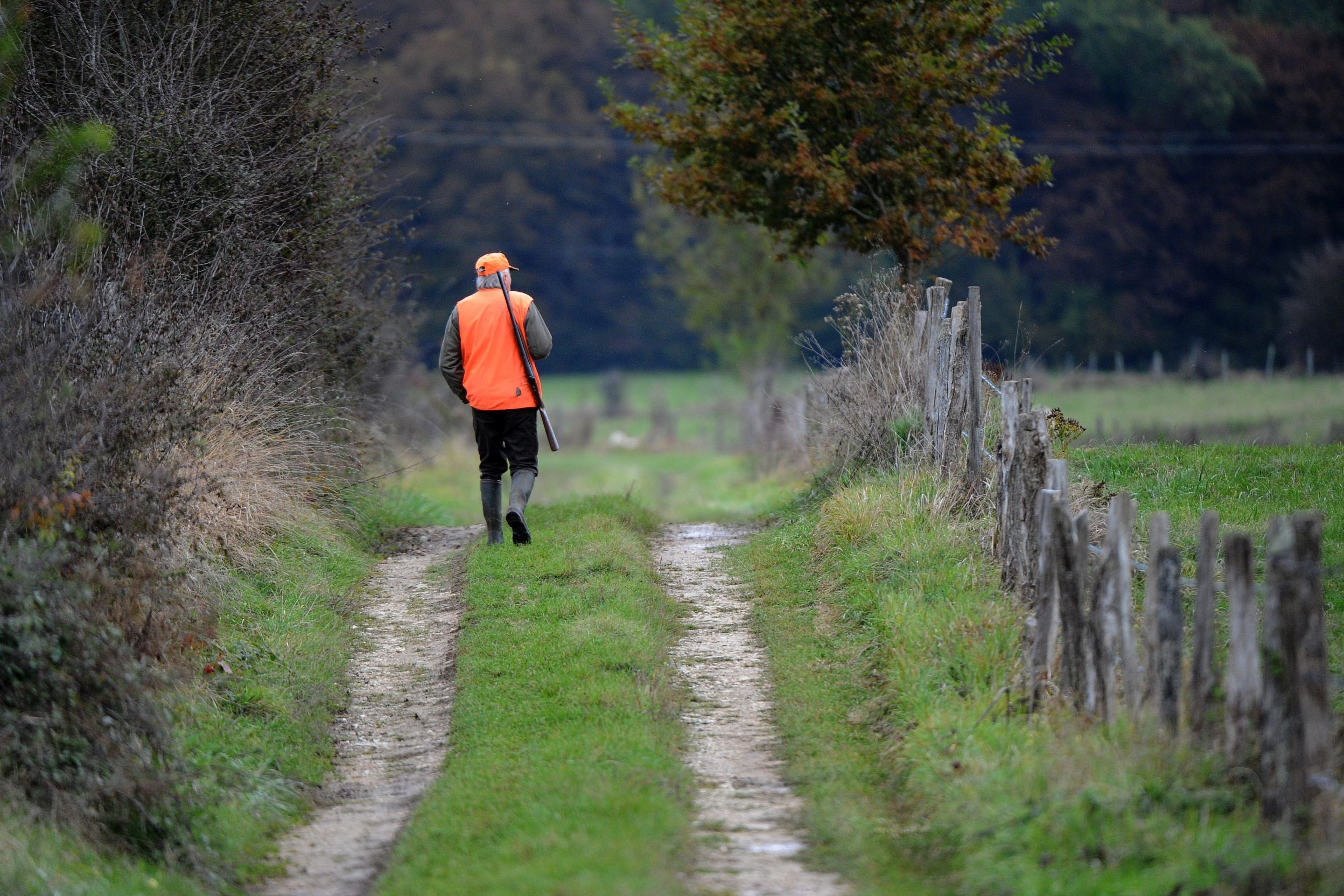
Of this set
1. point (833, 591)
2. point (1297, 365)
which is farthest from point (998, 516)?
point (1297, 365)

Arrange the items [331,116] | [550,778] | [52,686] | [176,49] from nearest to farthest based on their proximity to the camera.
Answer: [52,686], [550,778], [176,49], [331,116]

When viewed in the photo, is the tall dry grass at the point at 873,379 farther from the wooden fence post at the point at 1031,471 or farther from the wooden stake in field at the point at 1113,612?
the wooden stake in field at the point at 1113,612

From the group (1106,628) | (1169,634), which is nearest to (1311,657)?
(1169,634)

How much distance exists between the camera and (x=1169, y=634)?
17.8 ft

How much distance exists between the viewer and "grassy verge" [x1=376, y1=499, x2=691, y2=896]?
5.29 metres

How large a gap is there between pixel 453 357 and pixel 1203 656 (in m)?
6.77

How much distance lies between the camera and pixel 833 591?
9305mm

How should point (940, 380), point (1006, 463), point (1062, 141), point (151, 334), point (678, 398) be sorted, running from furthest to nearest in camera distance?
point (678, 398)
point (1062, 141)
point (940, 380)
point (151, 334)
point (1006, 463)

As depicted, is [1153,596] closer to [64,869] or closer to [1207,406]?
[64,869]

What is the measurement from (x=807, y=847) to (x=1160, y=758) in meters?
1.39

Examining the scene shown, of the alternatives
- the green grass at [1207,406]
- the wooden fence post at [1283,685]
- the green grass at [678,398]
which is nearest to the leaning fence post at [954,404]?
the green grass at [1207,406]

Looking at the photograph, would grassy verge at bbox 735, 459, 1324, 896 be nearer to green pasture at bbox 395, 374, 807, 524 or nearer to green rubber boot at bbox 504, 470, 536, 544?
green rubber boot at bbox 504, 470, 536, 544

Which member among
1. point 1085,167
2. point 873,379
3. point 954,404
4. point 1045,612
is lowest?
point 1045,612

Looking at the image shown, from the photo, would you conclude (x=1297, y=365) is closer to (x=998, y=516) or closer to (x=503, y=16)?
(x=998, y=516)
